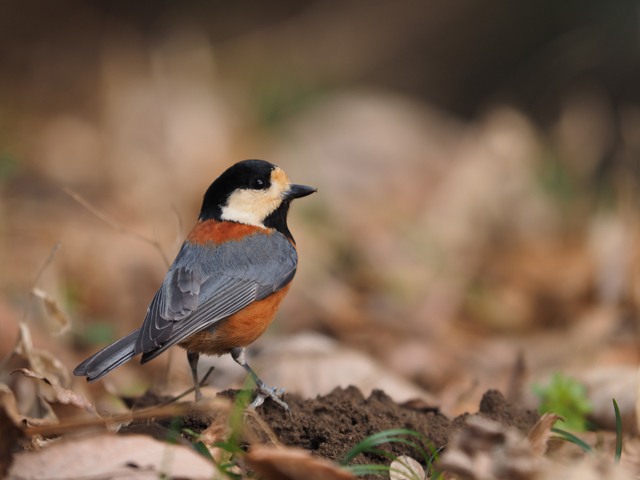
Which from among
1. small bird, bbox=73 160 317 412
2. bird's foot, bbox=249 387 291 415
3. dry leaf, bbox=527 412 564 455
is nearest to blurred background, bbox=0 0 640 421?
small bird, bbox=73 160 317 412

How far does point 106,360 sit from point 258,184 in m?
1.41

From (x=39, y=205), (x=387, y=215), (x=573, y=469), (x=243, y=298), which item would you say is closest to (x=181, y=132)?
(x=39, y=205)

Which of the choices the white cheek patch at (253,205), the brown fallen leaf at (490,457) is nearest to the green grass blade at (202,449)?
the brown fallen leaf at (490,457)

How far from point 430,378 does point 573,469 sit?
284 cm

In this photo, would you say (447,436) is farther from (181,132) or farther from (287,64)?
(287,64)

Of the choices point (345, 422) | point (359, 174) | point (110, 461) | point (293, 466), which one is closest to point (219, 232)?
point (345, 422)

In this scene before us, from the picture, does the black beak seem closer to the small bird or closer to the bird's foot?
the small bird

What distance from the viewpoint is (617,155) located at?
916cm

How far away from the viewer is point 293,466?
1851 millimetres

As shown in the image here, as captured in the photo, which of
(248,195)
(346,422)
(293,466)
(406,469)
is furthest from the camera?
(248,195)

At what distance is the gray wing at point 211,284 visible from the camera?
280cm

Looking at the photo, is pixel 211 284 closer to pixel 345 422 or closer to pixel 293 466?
pixel 345 422

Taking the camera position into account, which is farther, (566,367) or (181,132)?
(181,132)

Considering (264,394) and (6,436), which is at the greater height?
(6,436)
